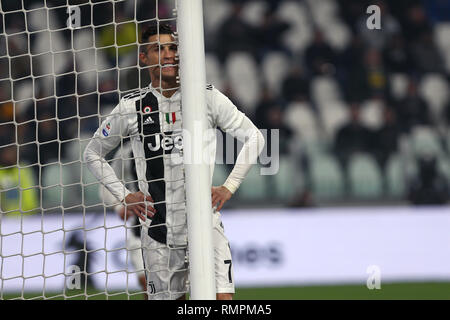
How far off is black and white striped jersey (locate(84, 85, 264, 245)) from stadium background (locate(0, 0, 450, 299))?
8.54 feet

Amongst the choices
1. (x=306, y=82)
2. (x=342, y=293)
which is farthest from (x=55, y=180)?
(x=306, y=82)

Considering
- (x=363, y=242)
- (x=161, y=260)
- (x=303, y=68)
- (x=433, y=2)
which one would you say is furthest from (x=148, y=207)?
(x=433, y=2)

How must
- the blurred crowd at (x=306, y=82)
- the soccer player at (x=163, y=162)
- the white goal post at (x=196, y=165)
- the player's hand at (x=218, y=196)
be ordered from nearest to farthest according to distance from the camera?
the white goal post at (x=196, y=165), the player's hand at (x=218, y=196), the soccer player at (x=163, y=162), the blurred crowd at (x=306, y=82)

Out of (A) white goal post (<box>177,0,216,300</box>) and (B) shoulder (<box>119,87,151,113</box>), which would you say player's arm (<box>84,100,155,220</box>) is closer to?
(B) shoulder (<box>119,87,151,113</box>)

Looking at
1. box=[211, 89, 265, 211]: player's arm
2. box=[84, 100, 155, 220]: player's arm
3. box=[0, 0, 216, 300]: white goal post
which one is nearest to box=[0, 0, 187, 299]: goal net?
box=[0, 0, 216, 300]: white goal post

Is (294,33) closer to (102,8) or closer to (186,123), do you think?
(102,8)

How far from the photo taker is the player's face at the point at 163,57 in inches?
153

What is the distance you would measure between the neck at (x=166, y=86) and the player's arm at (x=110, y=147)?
0.17 meters

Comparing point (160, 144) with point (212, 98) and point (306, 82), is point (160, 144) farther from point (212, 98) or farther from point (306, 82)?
point (306, 82)

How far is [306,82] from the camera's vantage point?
990 cm

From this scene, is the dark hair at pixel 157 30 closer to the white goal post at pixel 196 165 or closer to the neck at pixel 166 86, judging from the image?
the neck at pixel 166 86

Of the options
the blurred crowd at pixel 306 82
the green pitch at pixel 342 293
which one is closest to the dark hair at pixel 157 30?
the blurred crowd at pixel 306 82

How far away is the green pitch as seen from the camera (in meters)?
7.50

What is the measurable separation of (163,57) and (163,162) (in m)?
0.51
